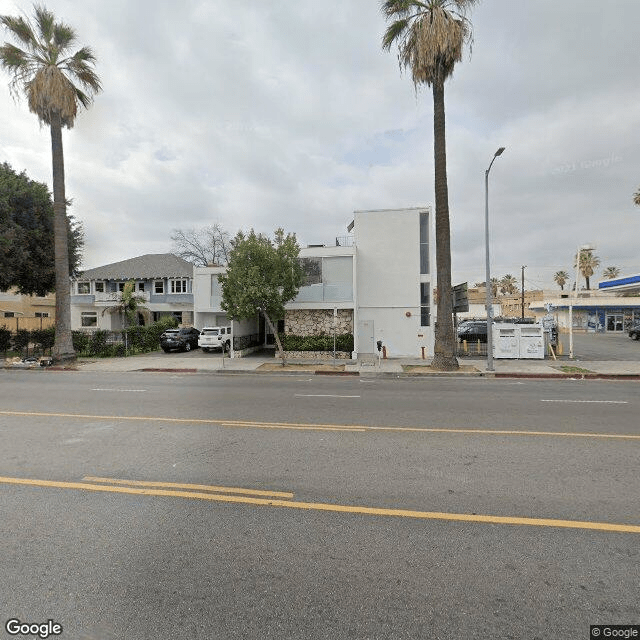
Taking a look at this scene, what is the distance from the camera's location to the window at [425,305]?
71.4ft

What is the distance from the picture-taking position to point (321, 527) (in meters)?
3.57

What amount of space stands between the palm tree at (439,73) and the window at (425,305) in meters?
5.00

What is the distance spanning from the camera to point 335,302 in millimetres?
21281

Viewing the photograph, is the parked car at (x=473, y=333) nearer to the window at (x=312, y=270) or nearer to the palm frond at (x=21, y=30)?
the window at (x=312, y=270)

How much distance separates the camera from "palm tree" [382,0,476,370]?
15.8 metres

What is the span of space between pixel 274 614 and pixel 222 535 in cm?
109

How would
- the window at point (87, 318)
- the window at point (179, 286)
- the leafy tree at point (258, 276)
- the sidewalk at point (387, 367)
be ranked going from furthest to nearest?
the window at point (87, 318)
the window at point (179, 286)
the leafy tree at point (258, 276)
the sidewalk at point (387, 367)

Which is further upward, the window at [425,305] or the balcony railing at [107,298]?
the balcony railing at [107,298]

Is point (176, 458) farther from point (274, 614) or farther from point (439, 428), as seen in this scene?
point (439, 428)

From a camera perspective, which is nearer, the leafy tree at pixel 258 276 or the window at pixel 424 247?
the leafy tree at pixel 258 276

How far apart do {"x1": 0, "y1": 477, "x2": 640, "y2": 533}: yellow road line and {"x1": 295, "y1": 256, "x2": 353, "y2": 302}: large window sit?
1732 centimetres

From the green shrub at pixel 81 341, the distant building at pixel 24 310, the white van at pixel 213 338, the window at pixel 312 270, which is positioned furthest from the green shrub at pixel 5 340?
the window at pixel 312 270

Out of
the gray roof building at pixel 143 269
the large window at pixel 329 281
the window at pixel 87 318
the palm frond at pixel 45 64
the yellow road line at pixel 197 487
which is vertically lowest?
the yellow road line at pixel 197 487

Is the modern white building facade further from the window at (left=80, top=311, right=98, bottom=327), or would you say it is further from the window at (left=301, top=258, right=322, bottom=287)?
the window at (left=80, top=311, right=98, bottom=327)
